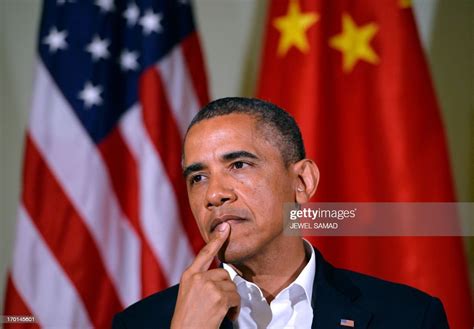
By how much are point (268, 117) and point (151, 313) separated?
20.6 inches

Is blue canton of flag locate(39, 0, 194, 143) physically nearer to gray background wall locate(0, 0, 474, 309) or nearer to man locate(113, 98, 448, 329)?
gray background wall locate(0, 0, 474, 309)

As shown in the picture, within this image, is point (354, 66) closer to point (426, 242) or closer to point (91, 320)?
point (426, 242)

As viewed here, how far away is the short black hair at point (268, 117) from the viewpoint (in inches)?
55.9

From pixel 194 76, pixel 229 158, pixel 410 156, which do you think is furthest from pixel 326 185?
pixel 229 158

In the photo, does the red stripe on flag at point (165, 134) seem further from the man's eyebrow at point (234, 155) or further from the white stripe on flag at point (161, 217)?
the man's eyebrow at point (234, 155)

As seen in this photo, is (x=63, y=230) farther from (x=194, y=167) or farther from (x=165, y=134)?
(x=194, y=167)

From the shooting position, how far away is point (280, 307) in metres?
1.38

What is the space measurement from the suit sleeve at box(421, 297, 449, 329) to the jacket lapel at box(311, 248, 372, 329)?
0.13 meters

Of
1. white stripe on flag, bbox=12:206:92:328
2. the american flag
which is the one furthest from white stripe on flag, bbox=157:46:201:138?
white stripe on flag, bbox=12:206:92:328

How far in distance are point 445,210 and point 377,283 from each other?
603mm

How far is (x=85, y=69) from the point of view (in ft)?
6.74

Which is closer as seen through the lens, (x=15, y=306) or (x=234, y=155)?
(x=234, y=155)

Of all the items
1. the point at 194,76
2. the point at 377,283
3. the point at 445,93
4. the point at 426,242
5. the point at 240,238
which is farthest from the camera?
the point at 445,93

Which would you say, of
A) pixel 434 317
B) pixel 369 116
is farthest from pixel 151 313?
pixel 369 116
